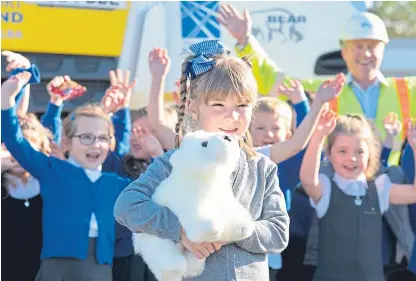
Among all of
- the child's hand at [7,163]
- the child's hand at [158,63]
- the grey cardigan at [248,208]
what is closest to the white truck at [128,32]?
the child's hand at [7,163]

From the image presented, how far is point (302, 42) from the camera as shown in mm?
6113

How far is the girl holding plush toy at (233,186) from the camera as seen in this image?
224cm

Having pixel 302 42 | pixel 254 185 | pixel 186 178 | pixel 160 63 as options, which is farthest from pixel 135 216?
pixel 302 42

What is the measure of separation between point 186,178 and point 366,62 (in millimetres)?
2894

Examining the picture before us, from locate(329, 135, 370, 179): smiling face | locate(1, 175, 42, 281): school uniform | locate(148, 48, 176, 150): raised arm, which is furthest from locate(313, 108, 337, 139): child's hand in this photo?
locate(1, 175, 42, 281): school uniform

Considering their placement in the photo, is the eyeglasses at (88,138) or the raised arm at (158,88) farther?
the eyeglasses at (88,138)

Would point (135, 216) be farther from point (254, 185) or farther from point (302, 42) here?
point (302, 42)

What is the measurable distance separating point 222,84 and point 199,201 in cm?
39

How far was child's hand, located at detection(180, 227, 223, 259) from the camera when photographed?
2213 millimetres

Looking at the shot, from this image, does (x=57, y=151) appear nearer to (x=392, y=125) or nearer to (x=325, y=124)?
(x=325, y=124)

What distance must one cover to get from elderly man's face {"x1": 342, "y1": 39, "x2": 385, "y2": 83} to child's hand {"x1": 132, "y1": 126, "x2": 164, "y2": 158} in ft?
4.29

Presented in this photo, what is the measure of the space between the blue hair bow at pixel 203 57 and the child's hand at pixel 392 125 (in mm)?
2264

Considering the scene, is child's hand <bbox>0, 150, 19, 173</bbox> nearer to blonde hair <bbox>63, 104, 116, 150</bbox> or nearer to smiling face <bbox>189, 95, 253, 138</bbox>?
blonde hair <bbox>63, 104, 116, 150</bbox>

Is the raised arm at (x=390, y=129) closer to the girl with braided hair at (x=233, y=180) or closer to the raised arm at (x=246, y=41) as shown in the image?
the raised arm at (x=246, y=41)
